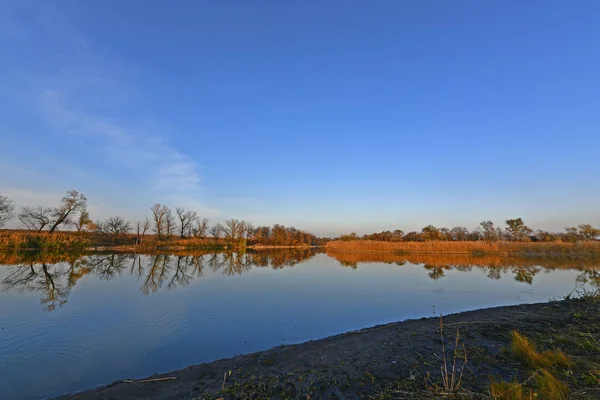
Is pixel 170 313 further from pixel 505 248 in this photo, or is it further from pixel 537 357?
pixel 505 248

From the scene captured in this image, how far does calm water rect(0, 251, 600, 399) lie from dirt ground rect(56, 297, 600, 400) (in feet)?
3.24

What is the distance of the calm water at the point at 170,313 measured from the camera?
5.55m

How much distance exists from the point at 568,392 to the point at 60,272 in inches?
903

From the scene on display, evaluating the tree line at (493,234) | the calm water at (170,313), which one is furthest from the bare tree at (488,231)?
the calm water at (170,313)

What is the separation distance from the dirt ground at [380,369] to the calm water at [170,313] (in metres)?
0.99

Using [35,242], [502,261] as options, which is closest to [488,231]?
[502,261]

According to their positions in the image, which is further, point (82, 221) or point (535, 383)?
point (82, 221)

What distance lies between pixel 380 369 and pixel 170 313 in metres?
7.10

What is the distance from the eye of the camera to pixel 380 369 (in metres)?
4.77

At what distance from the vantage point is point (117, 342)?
6742 millimetres

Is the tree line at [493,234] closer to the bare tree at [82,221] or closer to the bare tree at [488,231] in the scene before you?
the bare tree at [488,231]

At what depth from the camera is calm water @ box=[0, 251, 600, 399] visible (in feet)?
18.2

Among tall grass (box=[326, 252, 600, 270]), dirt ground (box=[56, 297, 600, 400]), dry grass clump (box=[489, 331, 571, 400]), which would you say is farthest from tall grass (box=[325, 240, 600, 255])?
dry grass clump (box=[489, 331, 571, 400])

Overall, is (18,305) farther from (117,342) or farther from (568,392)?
(568,392)
